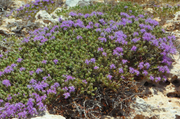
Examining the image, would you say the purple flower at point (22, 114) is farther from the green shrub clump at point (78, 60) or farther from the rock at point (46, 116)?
the rock at point (46, 116)

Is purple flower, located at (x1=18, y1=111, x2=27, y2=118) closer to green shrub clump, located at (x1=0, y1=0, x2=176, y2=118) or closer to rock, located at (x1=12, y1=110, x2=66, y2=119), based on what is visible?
green shrub clump, located at (x1=0, y1=0, x2=176, y2=118)

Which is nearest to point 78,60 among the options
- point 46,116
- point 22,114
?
point 46,116

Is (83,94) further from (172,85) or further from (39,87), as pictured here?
(172,85)

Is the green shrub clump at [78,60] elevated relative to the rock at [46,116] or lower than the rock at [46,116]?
elevated

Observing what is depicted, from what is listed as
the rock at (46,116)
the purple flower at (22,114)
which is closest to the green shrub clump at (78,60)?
the purple flower at (22,114)

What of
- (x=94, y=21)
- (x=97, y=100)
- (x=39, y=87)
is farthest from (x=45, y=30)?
(x=97, y=100)

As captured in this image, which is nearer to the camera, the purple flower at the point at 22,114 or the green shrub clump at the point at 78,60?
the purple flower at the point at 22,114

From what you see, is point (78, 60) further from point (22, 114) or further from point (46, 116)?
point (22, 114)

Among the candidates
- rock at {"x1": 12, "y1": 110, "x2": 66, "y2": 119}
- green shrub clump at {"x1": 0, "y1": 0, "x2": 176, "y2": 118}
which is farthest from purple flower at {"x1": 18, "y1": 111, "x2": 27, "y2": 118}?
rock at {"x1": 12, "y1": 110, "x2": 66, "y2": 119}
